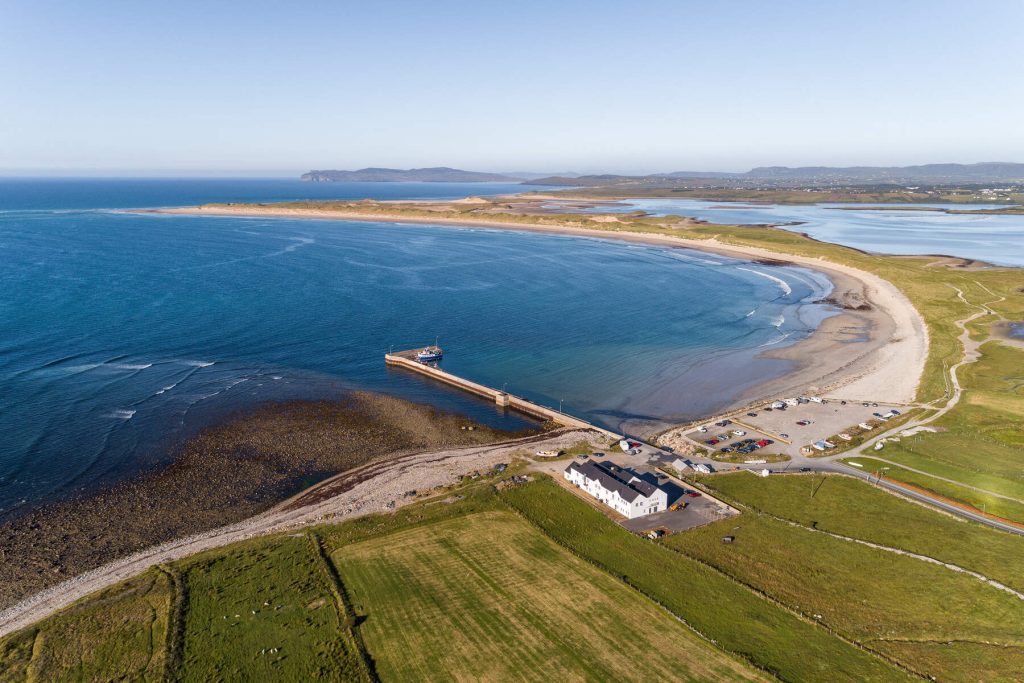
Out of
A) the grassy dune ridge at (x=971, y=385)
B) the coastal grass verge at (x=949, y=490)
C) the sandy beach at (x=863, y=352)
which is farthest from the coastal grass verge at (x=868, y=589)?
the sandy beach at (x=863, y=352)

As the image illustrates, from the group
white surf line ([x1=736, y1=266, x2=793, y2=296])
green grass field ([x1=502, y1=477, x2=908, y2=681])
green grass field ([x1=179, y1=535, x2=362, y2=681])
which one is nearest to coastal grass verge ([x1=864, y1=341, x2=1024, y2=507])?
green grass field ([x1=502, y1=477, x2=908, y2=681])

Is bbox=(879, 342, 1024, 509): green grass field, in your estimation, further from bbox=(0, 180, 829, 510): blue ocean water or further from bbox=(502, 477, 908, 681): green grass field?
bbox=(502, 477, 908, 681): green grass field

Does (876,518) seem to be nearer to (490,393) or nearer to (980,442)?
(980,442)

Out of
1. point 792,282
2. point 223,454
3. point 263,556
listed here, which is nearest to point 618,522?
point 263,556

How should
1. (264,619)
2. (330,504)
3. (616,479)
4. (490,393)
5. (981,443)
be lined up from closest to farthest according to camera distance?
(264,619)
(330,504)
(616,479)
(981,443)
(490,393)

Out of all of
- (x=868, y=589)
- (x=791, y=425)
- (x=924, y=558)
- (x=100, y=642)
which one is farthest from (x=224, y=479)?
(x=791, y=425)

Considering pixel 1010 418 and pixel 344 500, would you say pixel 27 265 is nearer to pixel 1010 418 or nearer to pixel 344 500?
pixel 344 500
